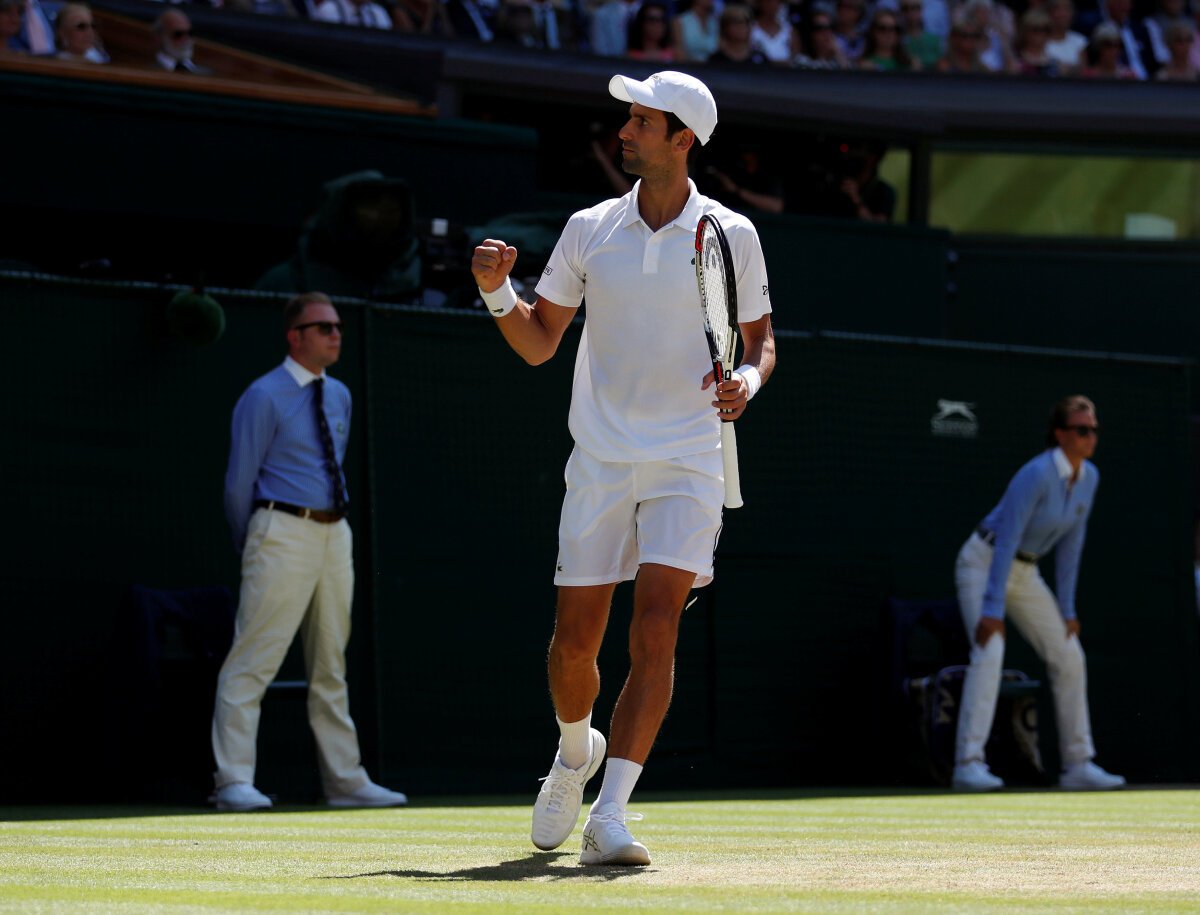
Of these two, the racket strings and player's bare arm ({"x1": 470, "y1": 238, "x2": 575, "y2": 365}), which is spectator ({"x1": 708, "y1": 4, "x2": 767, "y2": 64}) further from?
the racket strings

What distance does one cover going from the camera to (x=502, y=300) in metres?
5.78

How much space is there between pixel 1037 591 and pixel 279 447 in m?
4.93

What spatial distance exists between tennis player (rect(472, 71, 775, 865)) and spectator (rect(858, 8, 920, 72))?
12.4 m

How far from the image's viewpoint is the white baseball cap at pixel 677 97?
5.75 meters

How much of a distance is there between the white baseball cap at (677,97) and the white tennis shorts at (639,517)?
942 millimetres

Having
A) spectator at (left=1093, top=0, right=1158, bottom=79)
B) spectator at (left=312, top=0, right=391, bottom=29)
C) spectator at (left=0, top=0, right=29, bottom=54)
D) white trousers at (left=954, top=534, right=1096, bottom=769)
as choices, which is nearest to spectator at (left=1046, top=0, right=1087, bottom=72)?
spectator at (left=1093, top=0, right=1158, bottom=79)

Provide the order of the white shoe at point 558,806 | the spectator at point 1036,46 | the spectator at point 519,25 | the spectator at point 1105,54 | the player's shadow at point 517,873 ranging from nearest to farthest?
the player's shadow at point 517,873 → the white shoe at point 558,806 → the spectator at point 519,25 → the spectator at point 1105,54 → the spectator at point 1036,46

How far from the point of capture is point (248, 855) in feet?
19.3

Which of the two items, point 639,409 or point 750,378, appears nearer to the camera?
point 750,378

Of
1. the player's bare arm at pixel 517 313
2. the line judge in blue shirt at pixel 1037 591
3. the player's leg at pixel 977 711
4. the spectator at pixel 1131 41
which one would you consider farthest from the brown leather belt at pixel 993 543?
the spectator at pixel 1131 41

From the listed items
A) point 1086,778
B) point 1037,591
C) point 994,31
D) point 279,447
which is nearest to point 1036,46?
point 994,31

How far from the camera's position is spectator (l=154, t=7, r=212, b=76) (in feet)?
43.0

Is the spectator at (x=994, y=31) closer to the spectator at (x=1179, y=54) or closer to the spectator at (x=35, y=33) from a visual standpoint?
the spectator at (x=1179, y=54)

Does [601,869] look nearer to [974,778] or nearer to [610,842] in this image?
[610,842]
